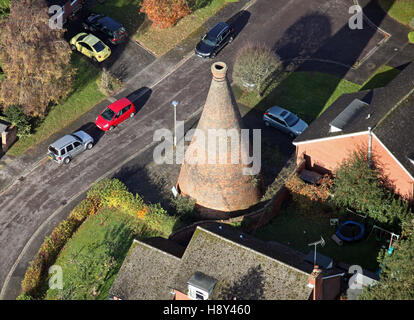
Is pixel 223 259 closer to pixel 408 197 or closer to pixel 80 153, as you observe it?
pixel 408 197

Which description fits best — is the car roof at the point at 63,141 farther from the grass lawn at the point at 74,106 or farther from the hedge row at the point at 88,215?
the hedge row at the point at 88,215

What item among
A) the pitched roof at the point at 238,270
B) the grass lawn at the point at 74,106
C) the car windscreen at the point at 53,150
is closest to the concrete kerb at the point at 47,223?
the car windscreen at the point at 53,150

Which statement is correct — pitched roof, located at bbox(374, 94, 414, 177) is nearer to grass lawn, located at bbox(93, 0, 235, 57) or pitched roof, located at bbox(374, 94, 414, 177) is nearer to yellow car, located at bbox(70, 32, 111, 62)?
grass lawn, located at bbox(93, 0, 235, 57)

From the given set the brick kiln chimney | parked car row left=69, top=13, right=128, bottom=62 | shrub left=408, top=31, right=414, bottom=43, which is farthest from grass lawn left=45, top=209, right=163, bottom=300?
shrub left=408, top=31, right=414, bottom=43

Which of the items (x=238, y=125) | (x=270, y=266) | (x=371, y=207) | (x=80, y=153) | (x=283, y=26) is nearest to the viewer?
(x=270, y=266)

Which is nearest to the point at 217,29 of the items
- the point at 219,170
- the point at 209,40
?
the point at 209,40

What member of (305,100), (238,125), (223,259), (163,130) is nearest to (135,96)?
(163,130)
